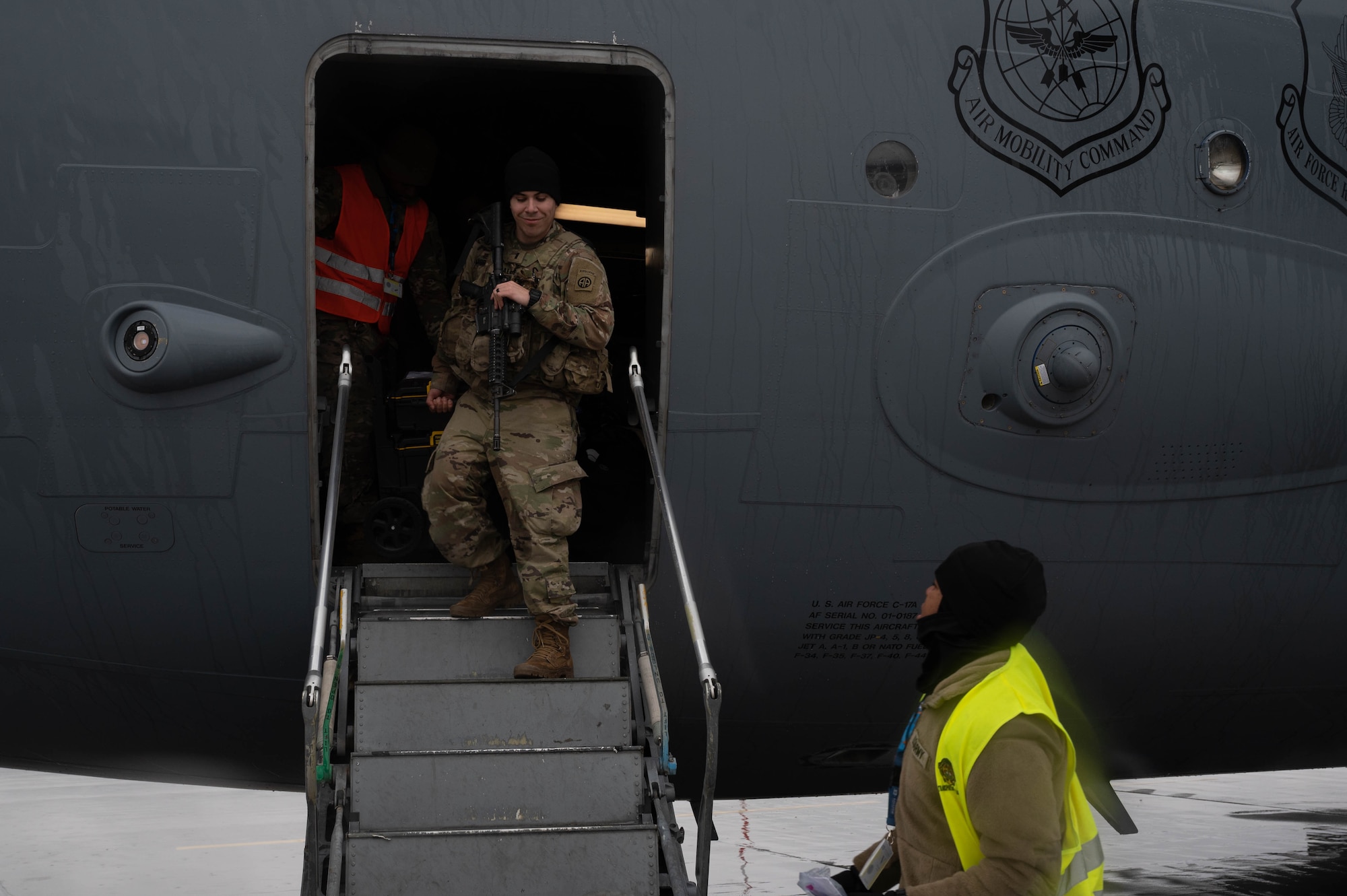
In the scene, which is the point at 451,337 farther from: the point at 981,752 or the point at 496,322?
the point at 981,752

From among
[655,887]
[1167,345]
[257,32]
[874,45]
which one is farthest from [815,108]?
[655,887]

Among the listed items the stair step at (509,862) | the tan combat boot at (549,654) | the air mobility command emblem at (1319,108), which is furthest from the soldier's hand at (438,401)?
the air mobility command emblem at (1319,108)

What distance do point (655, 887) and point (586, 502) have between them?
279 cm

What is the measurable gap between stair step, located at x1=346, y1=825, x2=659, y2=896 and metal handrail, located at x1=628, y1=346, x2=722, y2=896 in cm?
17

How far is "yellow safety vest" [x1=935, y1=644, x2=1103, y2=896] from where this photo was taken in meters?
2.45

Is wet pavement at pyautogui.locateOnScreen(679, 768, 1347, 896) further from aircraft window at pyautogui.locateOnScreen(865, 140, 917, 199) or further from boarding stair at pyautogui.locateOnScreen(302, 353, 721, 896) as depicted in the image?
aircraft window at pyautogui.locateOnScreen(865, 140, 917, 199)

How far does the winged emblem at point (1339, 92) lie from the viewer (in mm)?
5305

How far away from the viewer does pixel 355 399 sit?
5.55 meters

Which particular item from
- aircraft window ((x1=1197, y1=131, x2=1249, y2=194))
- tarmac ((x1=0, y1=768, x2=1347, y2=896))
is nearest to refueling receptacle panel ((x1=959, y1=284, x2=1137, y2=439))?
aircraft window ((x1=1197, y1=131, x2=1249, y2=194))

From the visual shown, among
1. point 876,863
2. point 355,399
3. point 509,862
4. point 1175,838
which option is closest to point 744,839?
point 1175,838

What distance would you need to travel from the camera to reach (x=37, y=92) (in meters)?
4.40

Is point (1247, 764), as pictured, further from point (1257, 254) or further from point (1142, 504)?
point (1257, 254)

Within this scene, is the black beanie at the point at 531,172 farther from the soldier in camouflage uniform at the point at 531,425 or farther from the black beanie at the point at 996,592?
the black beanie at the point at 996,592

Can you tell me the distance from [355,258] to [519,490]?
1.44 meters
